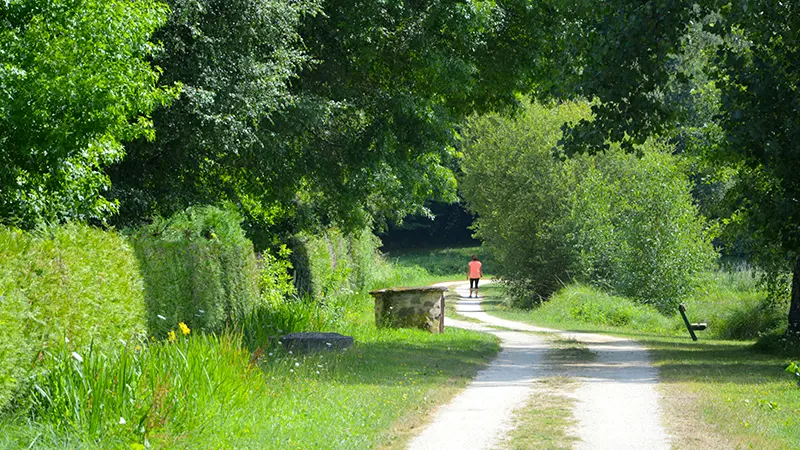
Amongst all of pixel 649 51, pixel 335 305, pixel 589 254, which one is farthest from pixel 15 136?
pixel 589 254

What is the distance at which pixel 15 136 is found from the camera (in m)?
12.6

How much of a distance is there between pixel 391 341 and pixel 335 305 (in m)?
6.34

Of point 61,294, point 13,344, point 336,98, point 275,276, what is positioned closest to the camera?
point 13,344

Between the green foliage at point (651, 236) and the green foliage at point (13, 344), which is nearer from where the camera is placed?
the green foliage at point (13, 344)

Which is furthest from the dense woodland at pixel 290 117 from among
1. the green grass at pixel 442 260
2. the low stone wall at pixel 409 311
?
the green grass at pixel 442 260

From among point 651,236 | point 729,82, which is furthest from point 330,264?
point 729,82

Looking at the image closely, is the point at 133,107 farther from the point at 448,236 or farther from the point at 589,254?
the point at 448,236

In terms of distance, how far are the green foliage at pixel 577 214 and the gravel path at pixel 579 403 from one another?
42.7ft

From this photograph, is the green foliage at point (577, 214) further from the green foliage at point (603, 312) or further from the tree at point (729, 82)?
the tree at point (729, 82)

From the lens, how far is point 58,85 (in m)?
12.1

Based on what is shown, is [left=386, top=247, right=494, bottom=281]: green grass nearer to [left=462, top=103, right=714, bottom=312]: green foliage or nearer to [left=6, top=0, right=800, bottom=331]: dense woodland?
[left=462, top=103, right=714, bottom=312]: green foliage

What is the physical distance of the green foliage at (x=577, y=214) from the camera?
113 ft

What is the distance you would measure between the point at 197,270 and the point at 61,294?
6.74m

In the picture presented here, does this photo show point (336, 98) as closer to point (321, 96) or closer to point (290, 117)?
point (321, 96)
